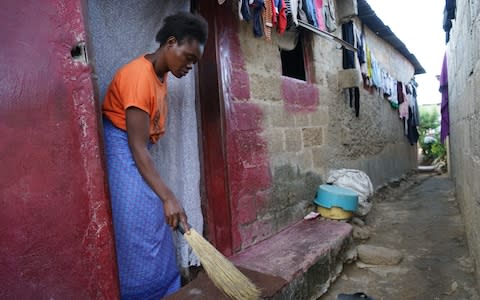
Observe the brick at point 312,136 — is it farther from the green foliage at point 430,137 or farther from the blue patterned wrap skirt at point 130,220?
the green foliage at point 430,137

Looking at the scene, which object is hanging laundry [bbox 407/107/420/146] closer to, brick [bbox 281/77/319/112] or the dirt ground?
the dirt ground

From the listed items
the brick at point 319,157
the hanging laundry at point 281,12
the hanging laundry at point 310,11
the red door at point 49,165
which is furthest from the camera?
the brick at point 319,157

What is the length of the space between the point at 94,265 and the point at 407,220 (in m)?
4.57

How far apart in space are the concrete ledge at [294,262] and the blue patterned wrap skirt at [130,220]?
23 cm

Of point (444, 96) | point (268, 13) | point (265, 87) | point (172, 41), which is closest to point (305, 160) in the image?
point (265, 87)

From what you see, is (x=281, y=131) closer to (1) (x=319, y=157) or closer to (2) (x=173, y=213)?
(1) (x=319, y=157)

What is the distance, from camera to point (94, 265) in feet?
5.49

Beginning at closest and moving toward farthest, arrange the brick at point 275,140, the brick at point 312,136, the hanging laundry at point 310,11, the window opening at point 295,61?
1. the brick at point 275,140
2. the hanging laundry at point 310,11
3. the brick at point 312,136
4. the window opening at point 295,61

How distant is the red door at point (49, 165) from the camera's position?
1510 millimetres

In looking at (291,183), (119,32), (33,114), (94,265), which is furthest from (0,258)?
(291,183)

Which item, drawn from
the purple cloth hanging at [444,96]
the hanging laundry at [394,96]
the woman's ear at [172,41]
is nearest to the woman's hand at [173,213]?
the woman's ear at [172,41]

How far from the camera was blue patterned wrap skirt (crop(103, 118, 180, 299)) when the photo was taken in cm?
191

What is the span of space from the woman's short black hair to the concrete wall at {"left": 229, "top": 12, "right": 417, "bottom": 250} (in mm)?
856

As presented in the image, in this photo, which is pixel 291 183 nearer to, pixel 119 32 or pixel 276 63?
pixel 276 63
